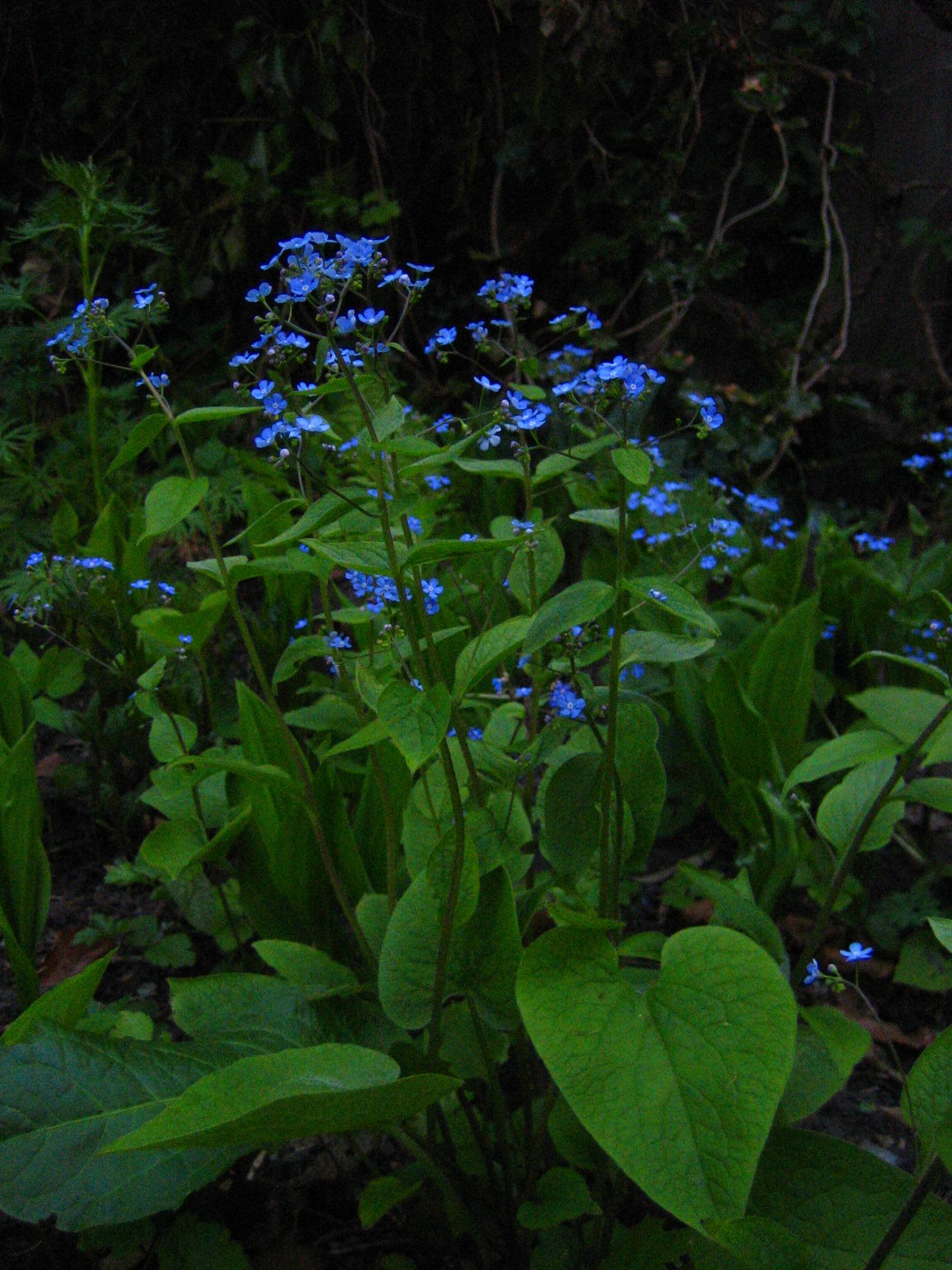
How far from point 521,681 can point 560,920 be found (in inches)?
41.6

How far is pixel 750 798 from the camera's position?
1.81 m

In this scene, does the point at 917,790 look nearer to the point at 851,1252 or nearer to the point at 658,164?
the point at 851,1252

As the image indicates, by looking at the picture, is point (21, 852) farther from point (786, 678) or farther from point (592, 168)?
point (592, 168)

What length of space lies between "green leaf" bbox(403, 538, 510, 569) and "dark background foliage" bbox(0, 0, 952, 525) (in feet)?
9.51

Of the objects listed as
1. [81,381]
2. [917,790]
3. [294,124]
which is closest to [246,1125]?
[917,790]

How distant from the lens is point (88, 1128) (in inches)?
38.7

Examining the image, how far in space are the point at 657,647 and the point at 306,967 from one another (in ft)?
2.12

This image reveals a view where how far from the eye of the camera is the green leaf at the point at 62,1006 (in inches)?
42.3

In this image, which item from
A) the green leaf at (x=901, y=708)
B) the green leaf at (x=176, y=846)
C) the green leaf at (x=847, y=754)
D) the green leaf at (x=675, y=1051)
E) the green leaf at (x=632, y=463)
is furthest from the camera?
the green leaf at (x=901, y=708)

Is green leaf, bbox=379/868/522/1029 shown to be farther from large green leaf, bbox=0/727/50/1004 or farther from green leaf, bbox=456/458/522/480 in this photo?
large green leaf, bbox=0/727/50/1004

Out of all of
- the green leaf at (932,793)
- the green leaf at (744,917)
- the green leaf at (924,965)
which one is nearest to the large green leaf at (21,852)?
the green leaf at (744,917)

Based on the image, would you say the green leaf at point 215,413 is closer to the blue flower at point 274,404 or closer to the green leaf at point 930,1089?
the blue flower at point 274,404

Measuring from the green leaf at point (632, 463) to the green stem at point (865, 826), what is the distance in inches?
19.3

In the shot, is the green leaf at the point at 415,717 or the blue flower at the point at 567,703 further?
the blue flower at the point at 567,703
